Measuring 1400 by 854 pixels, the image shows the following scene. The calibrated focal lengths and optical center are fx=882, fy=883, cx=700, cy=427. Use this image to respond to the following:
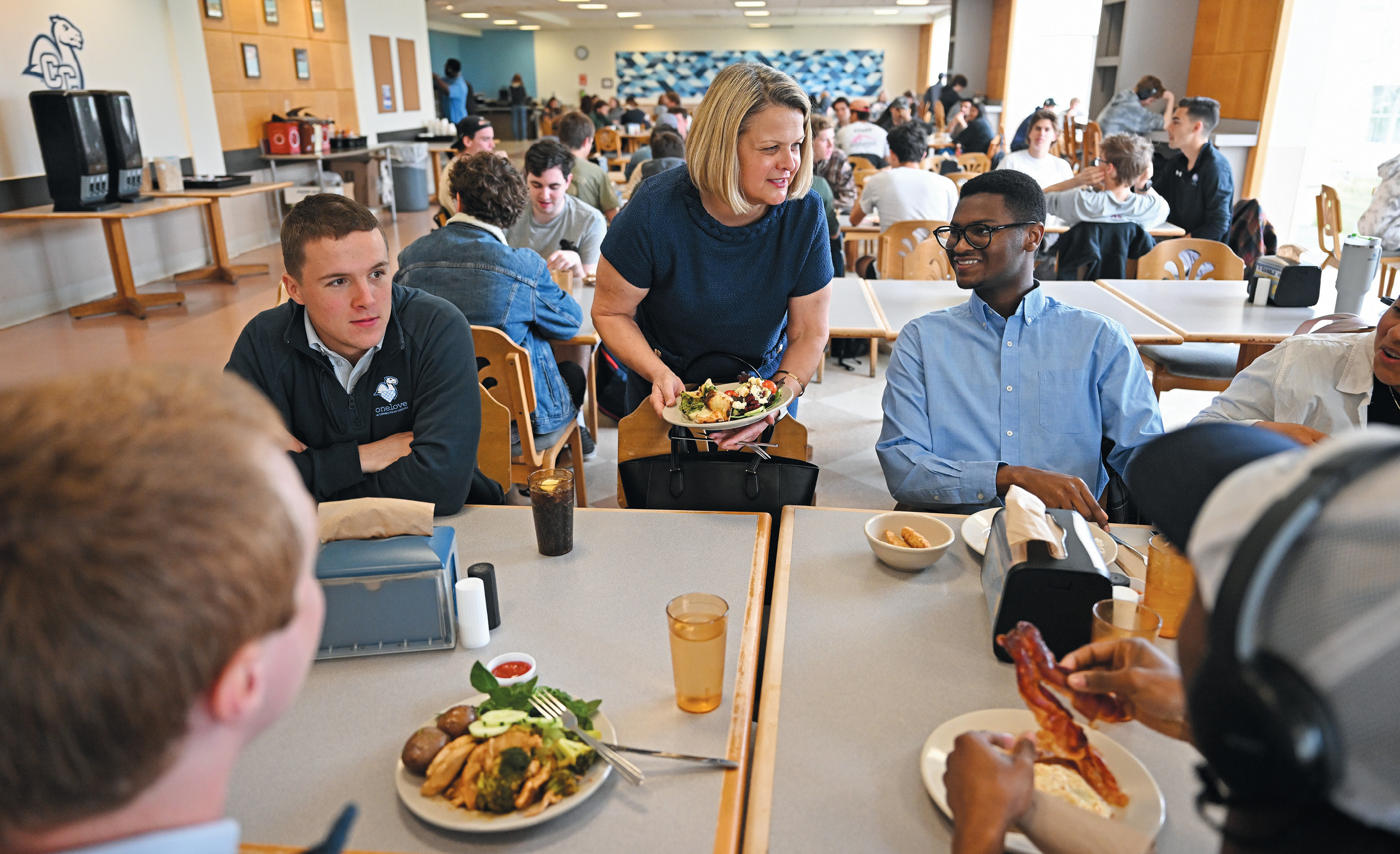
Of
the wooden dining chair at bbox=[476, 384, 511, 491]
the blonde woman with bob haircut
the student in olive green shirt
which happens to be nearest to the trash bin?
the student in olive green shirt

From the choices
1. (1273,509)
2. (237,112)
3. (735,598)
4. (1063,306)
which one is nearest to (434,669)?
(735,598)

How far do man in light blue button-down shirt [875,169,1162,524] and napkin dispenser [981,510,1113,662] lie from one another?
63 cm

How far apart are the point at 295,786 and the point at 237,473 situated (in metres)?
0.63

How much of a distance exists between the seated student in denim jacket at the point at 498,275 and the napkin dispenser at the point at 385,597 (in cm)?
153

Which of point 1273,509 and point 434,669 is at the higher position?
point 1273,509

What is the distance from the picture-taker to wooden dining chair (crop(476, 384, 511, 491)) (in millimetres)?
2170

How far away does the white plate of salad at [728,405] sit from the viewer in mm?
1766

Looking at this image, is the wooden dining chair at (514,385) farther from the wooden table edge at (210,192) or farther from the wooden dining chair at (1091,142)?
the wooden dining chair at (1091,142)

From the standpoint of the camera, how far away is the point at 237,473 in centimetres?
47

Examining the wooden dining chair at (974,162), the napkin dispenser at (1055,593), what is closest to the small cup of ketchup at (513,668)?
the napkin dispenser at (1055,593)

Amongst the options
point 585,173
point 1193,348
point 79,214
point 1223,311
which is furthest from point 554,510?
point 79,214

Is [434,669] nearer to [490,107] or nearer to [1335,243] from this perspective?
[1335,243]

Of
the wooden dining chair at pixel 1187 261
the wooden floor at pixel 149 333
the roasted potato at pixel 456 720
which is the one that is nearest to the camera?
the roasted potato at pixel 456 720

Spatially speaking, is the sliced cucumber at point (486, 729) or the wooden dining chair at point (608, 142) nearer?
the sliced cucumber at point (486, 729)
